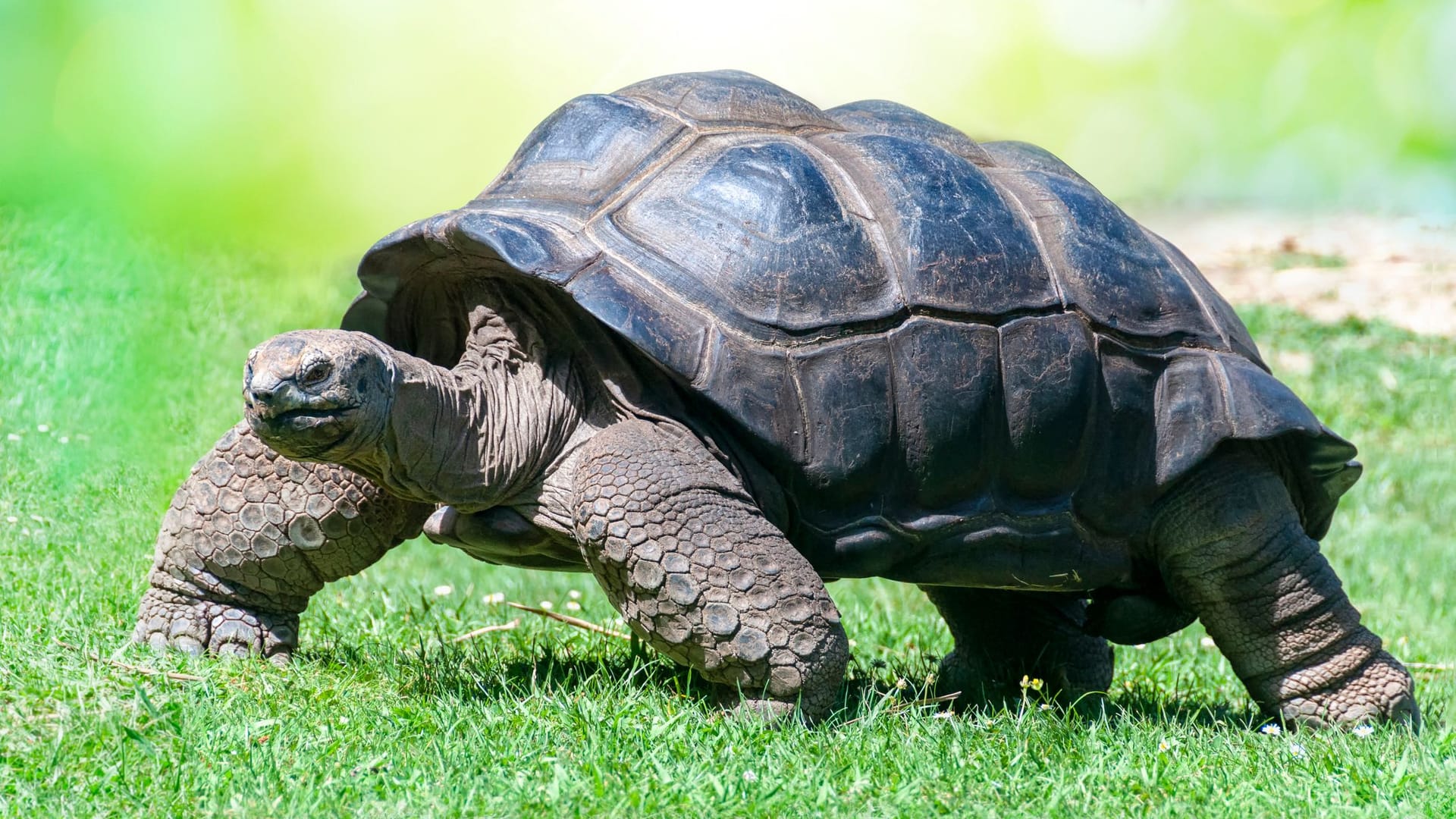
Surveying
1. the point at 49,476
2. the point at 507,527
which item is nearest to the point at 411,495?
the point at 507,527

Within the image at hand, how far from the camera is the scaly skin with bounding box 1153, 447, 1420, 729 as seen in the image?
4.94 meters

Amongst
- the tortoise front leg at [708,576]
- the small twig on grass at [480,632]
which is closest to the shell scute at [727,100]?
the tortoise front leg at [708,576]

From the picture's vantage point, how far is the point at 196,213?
9516 mm

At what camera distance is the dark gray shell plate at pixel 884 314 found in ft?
14.2

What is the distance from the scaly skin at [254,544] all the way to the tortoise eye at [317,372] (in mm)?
881

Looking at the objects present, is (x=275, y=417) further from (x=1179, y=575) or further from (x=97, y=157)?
(x=97, y=157)

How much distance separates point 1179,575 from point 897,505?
3.81ft

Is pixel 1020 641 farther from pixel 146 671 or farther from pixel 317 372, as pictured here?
pixel 146 671

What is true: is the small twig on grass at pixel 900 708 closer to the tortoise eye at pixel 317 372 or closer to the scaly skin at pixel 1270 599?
the scaly skin at pixel 1270 599

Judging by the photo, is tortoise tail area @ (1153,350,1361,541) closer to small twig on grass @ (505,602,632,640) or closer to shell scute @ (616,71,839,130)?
shell scute @ (616,71,839,130)

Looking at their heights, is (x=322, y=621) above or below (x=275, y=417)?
below

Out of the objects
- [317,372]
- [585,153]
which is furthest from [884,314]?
[317,372]

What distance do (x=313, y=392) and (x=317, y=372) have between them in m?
0.05

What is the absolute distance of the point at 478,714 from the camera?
4141 millimetres
